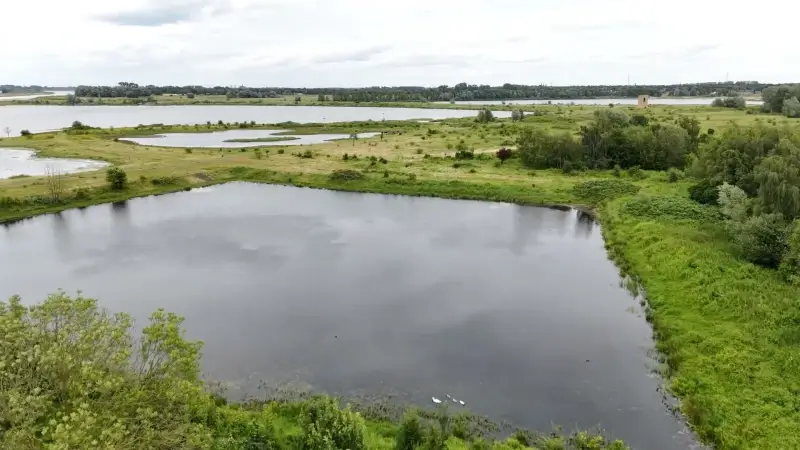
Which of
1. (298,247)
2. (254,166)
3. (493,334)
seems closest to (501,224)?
(298,247)

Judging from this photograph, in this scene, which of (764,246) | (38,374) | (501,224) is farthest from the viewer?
(501,224)

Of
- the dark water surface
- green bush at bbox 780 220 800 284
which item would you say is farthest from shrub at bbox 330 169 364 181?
green bush at bbox 780 220 800 284

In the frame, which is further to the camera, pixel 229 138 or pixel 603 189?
pixel 229 138

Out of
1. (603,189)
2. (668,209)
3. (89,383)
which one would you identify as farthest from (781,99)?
(89,383)

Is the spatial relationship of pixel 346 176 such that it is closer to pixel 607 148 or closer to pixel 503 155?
pixel 503 155

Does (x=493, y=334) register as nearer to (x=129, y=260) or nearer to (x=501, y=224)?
(x=501, y=224)

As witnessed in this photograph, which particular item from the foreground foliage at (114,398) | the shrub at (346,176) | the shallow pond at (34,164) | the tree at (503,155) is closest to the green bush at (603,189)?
the tree at (503,155)
